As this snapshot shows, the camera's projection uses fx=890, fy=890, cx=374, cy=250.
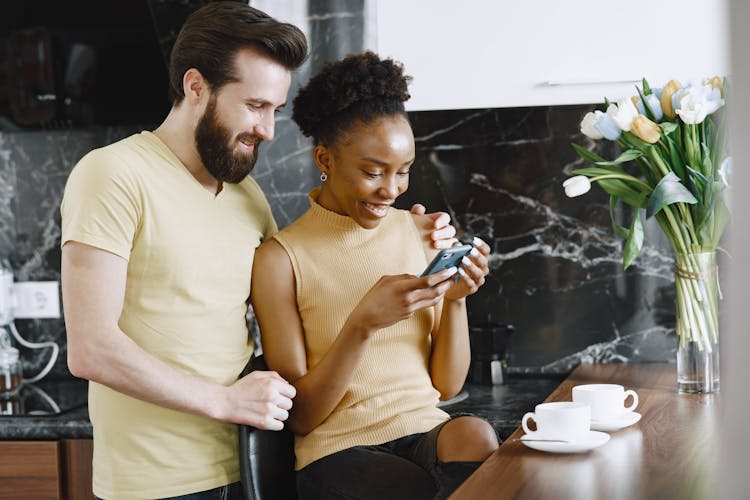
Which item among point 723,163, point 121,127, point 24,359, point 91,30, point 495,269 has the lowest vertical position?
point 24,359

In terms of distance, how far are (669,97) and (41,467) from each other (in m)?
1.56

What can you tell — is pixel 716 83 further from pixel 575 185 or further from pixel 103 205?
pixel 103 205

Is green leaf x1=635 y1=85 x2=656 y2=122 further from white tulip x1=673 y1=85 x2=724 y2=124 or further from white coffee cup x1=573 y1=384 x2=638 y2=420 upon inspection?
white coffee cup x1=573 y1=384 x2=638 y2=420

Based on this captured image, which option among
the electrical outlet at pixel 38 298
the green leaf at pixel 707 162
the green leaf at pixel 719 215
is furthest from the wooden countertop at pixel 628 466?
the electrical outlet at pixel 38 298

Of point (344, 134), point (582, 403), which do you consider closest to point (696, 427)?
point (582, 403)

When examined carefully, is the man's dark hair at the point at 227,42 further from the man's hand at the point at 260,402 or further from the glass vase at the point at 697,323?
the glass vase at the point at 697,323

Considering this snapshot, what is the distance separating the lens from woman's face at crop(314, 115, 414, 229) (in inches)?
65.2

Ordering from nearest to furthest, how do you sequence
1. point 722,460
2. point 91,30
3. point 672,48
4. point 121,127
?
point 722,460 → point 672,48 → point 91,30 → point 121,127

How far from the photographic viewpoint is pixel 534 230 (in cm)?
235

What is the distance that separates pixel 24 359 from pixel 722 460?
2463 mm

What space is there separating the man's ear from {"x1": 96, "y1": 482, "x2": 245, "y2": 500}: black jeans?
2.34ft

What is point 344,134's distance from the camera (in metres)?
1.69

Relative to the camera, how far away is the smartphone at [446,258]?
1493 millimetres

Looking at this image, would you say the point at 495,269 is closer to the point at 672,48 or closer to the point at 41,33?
the point at 672,48
